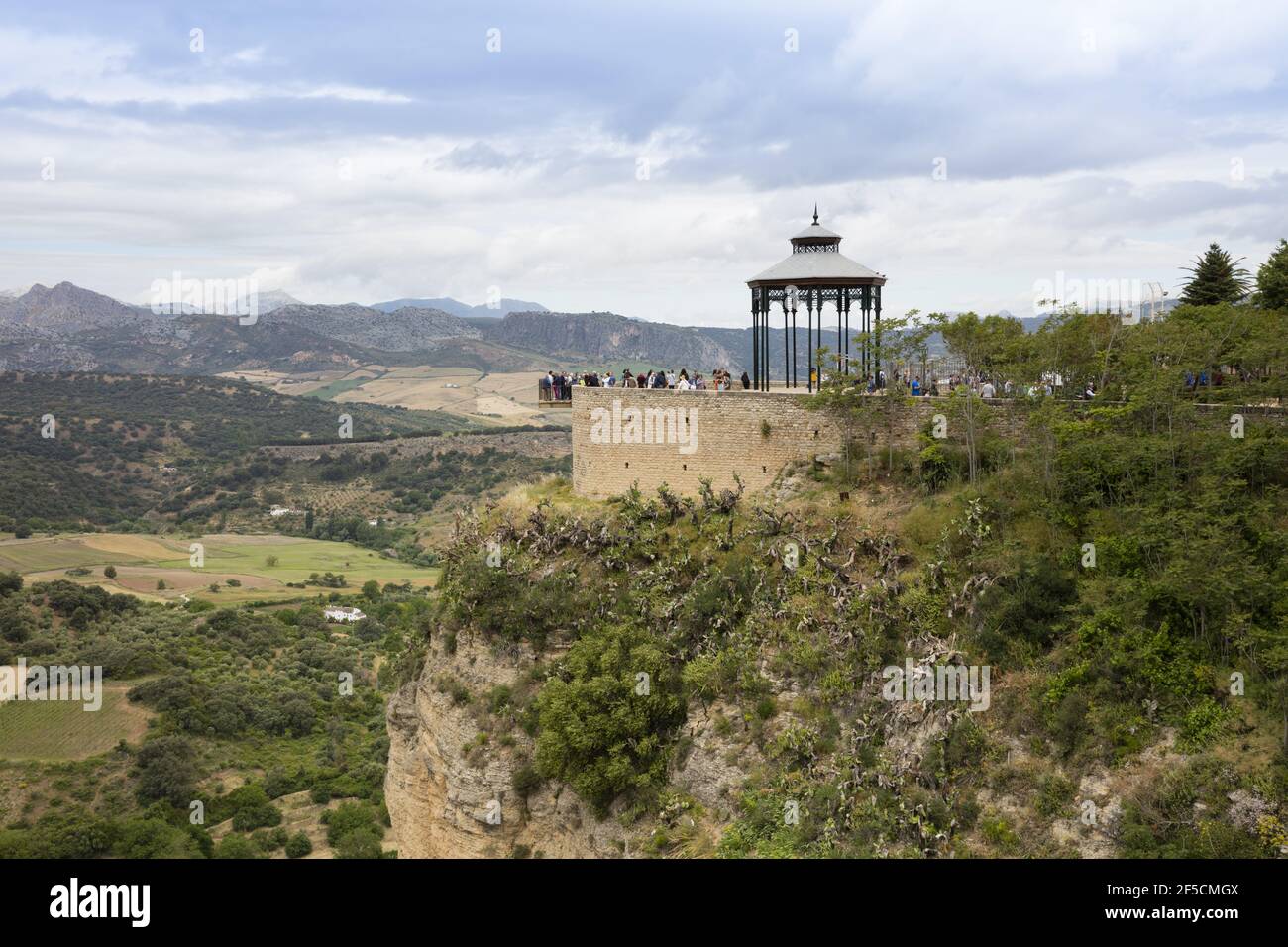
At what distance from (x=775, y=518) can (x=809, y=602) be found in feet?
8.12

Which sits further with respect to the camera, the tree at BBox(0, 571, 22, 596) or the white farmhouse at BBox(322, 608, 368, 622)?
the white farmhouse at BBox(322, 608, 368, 622)

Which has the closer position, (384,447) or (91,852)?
(91,852)

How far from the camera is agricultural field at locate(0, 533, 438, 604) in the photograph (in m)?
71.1

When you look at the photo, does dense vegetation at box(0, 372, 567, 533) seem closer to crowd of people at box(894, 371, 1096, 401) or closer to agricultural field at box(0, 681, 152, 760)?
agricultural field at box(0, 681, 152, 760)

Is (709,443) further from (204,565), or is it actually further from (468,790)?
(204,565)

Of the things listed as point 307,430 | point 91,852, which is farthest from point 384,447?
point 91,852

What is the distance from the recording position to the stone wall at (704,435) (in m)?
22.9

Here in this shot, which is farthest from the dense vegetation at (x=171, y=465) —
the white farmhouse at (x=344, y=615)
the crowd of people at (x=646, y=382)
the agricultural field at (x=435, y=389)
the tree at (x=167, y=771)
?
the crowd of people at (x=646, y=382)

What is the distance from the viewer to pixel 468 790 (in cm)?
2234

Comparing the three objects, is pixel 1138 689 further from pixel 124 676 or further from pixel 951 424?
pixel 124 676

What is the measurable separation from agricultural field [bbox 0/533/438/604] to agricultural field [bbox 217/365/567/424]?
200 ft

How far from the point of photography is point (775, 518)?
21.6 m

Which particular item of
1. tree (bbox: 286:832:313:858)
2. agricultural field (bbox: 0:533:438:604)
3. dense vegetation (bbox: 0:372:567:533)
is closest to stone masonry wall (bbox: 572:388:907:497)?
tree (bbox: 286:832:313:858)

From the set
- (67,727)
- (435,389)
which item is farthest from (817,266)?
(435,389)
